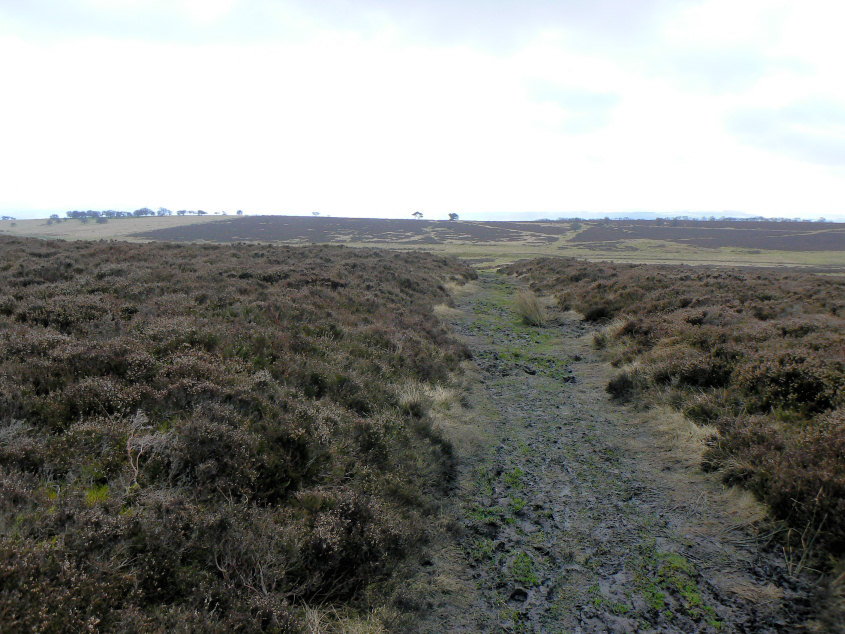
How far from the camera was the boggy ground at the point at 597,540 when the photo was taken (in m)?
3.94

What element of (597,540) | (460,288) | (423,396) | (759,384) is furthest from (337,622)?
(460,288)

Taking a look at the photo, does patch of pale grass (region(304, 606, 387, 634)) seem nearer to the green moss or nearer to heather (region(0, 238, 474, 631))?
heather (region(0, 238, 474, 631))

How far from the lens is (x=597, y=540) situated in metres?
5.00

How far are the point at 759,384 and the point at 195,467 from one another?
872 centimetres

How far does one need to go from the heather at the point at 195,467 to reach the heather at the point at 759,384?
164 inches

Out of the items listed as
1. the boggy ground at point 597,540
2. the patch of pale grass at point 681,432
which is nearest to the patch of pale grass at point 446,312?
the boggy ground at point 597,540

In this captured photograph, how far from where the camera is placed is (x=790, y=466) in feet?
15.9

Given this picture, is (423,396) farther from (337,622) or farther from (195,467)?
(337,622)

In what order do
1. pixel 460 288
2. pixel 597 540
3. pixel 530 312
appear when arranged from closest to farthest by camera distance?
pixel 597 540, pixel 530 312, pixel 460 288

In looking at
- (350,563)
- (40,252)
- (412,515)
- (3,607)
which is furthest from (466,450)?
(40,252)

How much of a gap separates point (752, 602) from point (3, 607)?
586 centimetres

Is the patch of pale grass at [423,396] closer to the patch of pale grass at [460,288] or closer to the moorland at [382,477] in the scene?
the moorland at [382,477]

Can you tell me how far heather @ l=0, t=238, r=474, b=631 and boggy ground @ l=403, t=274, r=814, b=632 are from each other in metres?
0.73

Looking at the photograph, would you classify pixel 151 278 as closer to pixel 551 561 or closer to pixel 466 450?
pixel 466 450
